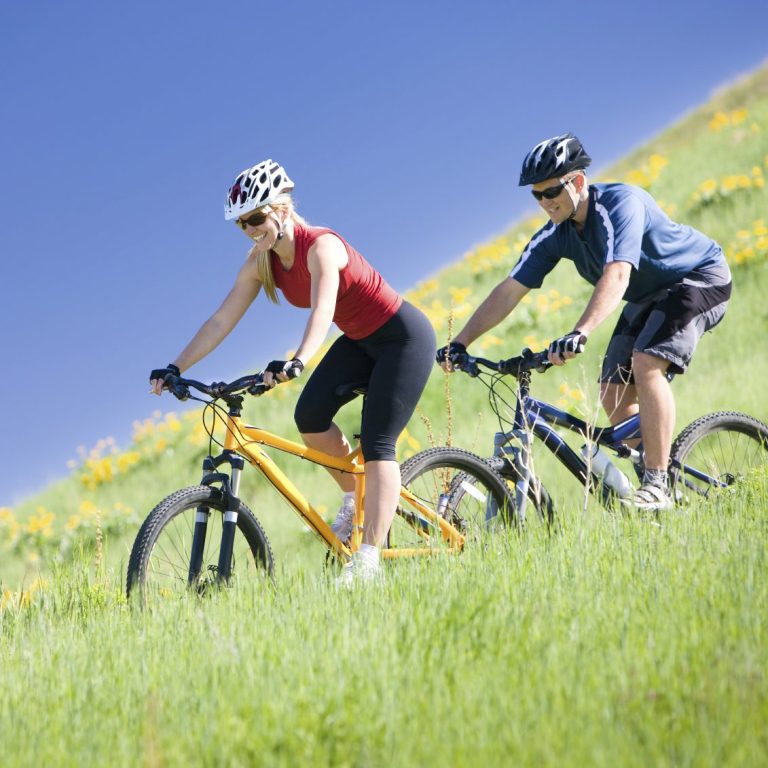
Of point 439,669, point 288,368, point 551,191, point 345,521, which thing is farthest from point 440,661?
point 551,191

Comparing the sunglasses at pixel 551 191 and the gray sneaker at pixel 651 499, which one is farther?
the sunglasses at pixel 551 191

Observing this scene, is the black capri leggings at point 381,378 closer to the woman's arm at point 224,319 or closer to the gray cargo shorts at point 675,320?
the woman's arm at point 224,319

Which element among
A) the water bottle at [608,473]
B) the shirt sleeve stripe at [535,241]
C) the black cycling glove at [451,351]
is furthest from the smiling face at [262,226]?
the water bottle at [608,473]

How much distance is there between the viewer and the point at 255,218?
480cm

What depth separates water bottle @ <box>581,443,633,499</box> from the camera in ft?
18.3

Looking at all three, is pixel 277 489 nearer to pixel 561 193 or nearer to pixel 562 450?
pixel 562 450

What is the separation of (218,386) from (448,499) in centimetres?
160

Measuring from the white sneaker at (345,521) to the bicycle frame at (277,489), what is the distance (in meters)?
0.08

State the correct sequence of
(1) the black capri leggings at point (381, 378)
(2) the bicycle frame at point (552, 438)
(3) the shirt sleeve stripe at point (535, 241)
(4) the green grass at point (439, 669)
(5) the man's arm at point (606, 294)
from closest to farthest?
(4) the green grass at point (439, 669) → (1) the black capri leggings at point (381, 378) → (5) the man's arm at point (606, 294) → (2) the bicycle frame at point (552, 438) → (3) the shirt sleeve stripe at point (535, 241)

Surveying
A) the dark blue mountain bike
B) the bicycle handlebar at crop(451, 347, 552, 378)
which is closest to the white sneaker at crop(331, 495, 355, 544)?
the dark blue mountain bike

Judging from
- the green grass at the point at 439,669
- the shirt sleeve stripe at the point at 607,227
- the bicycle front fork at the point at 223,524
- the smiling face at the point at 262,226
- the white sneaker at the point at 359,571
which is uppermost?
the shirt sleeve stripe at the point at 607,227

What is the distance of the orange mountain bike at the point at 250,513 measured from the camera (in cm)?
459

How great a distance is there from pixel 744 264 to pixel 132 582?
33.1 feet

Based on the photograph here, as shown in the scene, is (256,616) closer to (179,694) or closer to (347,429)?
(179,694)
